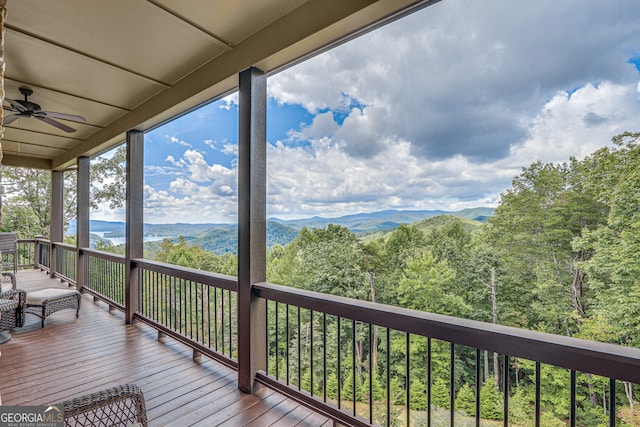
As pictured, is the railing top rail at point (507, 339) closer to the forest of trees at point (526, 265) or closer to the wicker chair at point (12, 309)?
the forest of trees at point (526, 265)

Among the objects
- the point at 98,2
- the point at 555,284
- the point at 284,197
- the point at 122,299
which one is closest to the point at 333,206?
the point at 284,197

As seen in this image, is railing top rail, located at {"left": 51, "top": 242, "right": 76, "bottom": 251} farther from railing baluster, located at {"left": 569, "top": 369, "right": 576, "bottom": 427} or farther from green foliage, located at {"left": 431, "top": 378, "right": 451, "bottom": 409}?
green foliage, located at {"left": 431, "top": 378, "right": 451, "bottom": 409}

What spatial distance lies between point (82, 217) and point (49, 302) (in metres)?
2.35

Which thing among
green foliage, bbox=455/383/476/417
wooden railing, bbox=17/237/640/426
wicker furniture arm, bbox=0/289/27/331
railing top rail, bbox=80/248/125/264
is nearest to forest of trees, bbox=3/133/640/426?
green foliage, bbox=455/383/476/417

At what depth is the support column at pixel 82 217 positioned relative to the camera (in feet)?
18.1

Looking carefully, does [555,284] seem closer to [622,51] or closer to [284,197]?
[622,51]

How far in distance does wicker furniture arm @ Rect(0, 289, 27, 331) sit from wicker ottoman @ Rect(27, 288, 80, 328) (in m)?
0.14

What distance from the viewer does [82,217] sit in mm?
5648

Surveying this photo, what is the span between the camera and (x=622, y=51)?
11.6ft

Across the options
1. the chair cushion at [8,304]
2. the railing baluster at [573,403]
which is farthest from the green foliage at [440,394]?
the chair cushion at [8,304]

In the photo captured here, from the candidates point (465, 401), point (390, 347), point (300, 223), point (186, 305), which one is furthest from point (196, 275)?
point (465, 401)

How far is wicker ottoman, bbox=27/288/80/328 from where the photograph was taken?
383cm

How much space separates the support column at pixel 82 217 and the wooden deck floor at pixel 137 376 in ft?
6.15

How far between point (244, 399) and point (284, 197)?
6.04 metres
